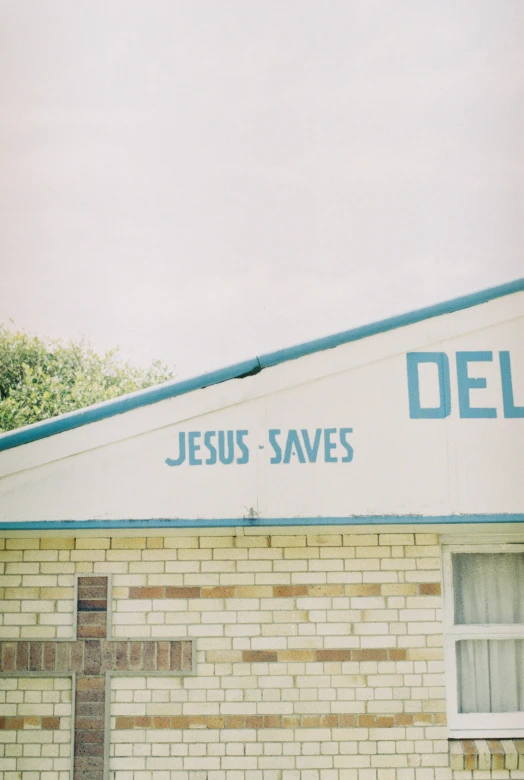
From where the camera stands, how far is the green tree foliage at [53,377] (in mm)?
22359

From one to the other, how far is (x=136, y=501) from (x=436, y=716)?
245 centimetres

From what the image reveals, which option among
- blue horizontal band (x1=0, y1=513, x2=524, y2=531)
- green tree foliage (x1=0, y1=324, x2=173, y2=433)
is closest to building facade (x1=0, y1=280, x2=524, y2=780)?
blue horizontal band (x1=0, y1=513, x2=524, y2=531)

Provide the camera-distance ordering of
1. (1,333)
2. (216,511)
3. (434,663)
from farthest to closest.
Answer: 1. (1,333)
2. (434,663)
3. (216,511)

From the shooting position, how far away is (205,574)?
205 inches

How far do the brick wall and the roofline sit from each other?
0.88 m

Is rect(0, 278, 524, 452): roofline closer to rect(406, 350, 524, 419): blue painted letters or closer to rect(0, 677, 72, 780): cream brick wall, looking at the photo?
rect(406, 350, 524, 419): blue painted letters

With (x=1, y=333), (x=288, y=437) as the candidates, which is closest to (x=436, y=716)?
(x=288, y=437)

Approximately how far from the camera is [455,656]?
5.41m

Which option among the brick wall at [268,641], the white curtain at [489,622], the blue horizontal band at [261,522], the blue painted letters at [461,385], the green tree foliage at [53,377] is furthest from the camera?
the green tree foliage at [53,377]

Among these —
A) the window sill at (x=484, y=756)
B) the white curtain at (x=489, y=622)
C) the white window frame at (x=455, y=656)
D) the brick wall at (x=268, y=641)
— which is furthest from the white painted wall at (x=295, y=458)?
the window sill at (x=484, y=756)

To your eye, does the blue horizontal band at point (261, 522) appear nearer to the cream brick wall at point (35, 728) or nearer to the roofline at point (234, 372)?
the roofline at point (234, 372)

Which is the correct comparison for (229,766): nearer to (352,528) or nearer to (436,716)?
(436,716)

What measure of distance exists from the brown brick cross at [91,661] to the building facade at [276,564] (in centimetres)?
1

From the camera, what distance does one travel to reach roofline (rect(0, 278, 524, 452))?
485cm
